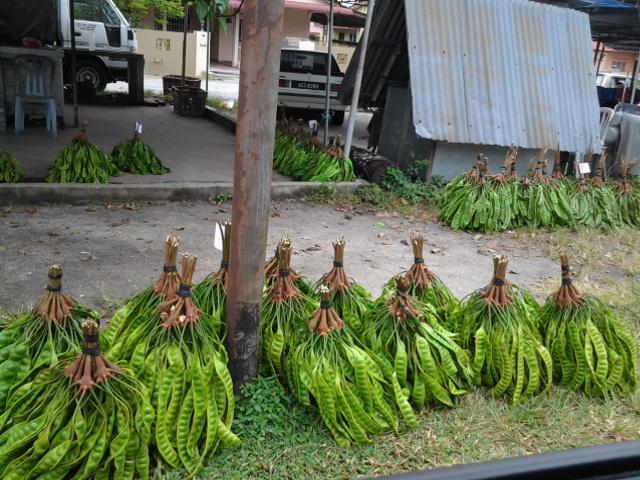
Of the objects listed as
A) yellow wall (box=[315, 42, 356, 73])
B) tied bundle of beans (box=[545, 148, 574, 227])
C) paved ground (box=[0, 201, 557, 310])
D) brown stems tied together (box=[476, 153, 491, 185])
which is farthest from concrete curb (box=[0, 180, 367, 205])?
yellow wall (box=[315, 42, 356, 73])

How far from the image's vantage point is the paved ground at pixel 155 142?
8.28 m

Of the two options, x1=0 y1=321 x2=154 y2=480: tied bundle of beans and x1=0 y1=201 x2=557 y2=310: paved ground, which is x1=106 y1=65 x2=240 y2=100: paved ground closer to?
x1=0 y1=201 x2=557 y2=310: paved ground

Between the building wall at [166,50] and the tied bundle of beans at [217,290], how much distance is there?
24238mm

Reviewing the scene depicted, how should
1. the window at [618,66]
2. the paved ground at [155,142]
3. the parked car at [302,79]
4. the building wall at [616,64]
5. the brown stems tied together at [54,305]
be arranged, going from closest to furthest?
1. the brown stems tied together at [54,305]
2. the paved ground at [155,142]
3. the parked car at [302,79]
4. the building wall at [616,64]
5. the window at [618,66]

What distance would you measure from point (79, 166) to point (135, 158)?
0.97m

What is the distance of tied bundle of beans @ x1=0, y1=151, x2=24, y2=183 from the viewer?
686cm

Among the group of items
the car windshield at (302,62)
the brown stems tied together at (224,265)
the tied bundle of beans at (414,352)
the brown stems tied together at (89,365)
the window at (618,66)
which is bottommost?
the tied bundle of beans at (414,352)

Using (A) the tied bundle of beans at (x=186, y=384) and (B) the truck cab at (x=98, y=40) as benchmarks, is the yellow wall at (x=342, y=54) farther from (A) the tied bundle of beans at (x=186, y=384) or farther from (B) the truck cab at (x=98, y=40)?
(A) the tied bundle of beans at (x=186, y=384)

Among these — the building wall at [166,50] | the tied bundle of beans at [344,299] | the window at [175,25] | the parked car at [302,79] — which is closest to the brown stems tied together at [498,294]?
the tied bundle of beans at [344,299]

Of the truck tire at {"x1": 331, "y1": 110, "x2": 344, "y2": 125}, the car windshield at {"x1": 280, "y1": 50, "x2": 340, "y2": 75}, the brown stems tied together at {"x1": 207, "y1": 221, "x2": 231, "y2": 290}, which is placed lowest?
the brown stems tied together at {"x1": 207, "y1": 221, "x2": 231, "y2": 290}

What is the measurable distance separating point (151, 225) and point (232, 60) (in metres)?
30.0

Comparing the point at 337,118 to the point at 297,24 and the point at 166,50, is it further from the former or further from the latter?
the point at 297,24

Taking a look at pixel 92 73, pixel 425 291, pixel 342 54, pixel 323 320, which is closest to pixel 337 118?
pixel 92 73

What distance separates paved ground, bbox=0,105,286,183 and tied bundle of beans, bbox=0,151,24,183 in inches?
14.9
